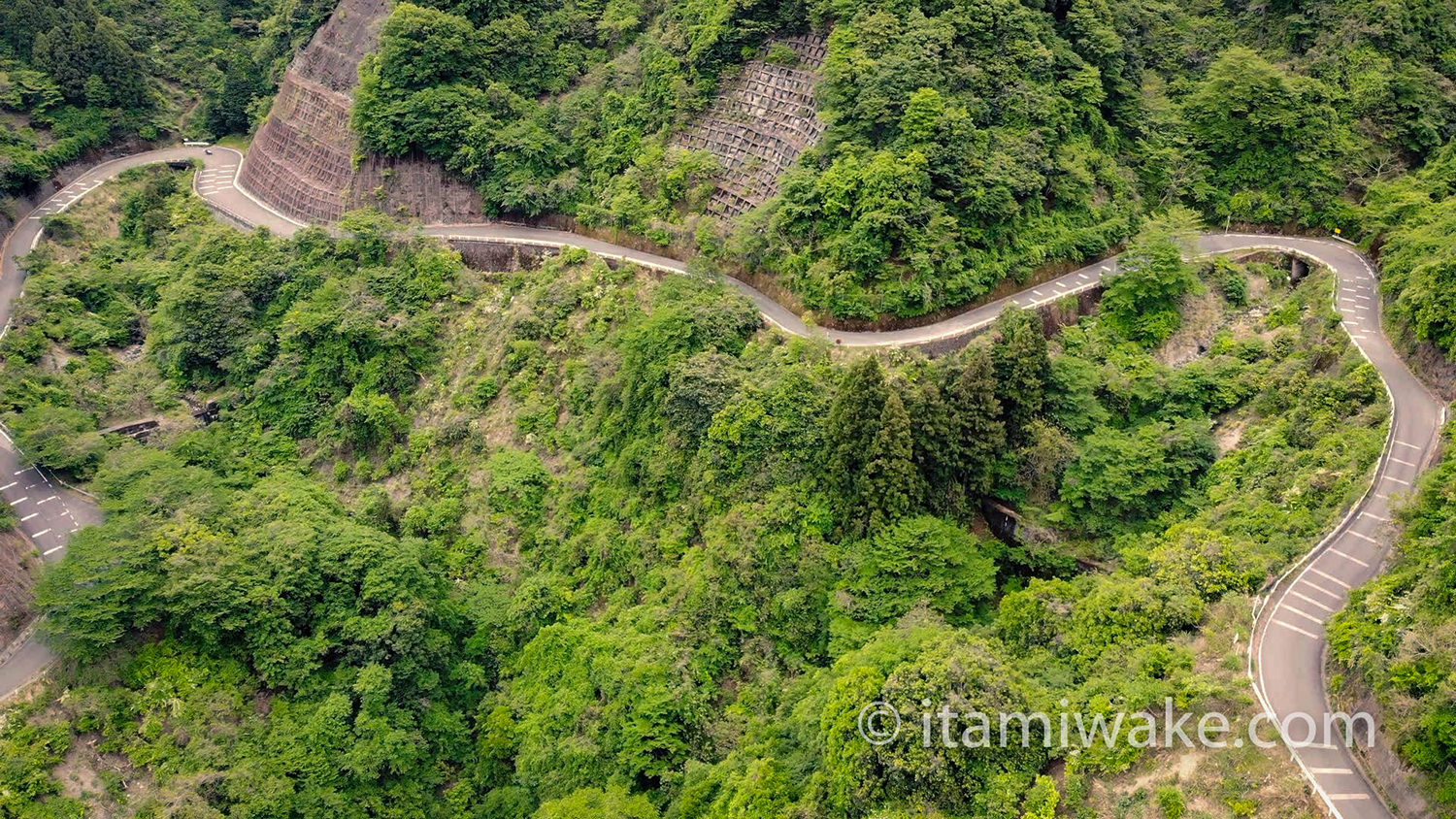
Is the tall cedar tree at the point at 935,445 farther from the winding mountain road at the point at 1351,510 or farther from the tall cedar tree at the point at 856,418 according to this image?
the winding mountain road at the point at 1351,510

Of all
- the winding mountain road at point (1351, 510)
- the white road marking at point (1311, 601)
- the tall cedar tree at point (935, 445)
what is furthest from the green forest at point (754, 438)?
the white road marking at point (1311, 601)

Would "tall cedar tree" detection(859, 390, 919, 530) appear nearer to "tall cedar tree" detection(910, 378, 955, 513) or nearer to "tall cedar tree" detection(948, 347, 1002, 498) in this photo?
"tall cedar tree" detection(910, 378, 955, 513)

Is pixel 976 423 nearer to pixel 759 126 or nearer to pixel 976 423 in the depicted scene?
pixel 976 423

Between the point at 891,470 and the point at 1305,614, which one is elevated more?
the point at 1305,614

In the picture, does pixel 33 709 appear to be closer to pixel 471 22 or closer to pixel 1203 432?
pixel 471 22

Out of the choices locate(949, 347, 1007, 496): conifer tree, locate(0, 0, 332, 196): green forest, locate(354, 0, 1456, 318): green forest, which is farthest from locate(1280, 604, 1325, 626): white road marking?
locate(0, 0, 332, 196): green forest

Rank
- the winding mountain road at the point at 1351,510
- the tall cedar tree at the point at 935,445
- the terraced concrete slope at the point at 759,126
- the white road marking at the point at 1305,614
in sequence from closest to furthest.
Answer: the winding mountain road at the point at 1351,510
the white road marking at the point at 1305,614
the tall cedar tree at the point at 935,445
the terraced concrete slope at the point at 759,126

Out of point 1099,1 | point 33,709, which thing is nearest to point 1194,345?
point 1099,1

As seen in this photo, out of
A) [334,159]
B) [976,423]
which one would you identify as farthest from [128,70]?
[976,423]
